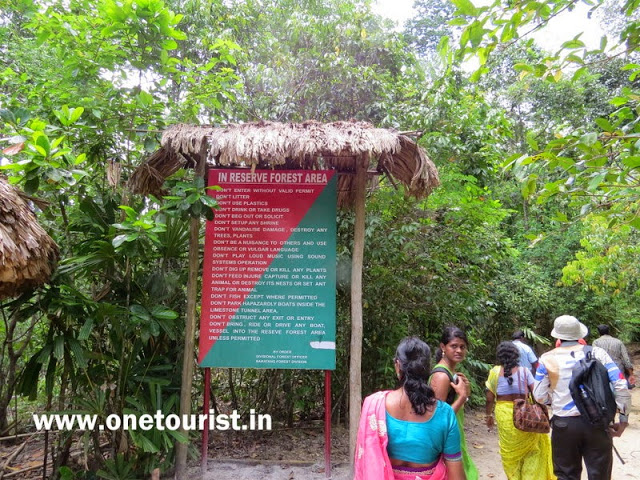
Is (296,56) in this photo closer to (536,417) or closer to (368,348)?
(368,348)

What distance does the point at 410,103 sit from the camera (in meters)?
6.44

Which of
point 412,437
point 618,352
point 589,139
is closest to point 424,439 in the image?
point 412,437

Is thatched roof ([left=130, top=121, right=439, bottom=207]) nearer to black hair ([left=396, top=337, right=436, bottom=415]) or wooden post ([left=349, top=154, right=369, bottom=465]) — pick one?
wooden post ([left=349, top=154, right=369, bottom=465])

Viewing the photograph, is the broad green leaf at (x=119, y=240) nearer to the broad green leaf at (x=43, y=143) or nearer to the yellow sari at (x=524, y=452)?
the broad green leaf at (x=43, y=143)

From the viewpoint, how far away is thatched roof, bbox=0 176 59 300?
2.84 metres

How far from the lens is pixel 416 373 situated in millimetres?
1983

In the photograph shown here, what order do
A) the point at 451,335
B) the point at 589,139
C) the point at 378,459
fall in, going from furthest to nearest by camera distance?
the point at 451,335, the point at 589,139, the point at 378,459

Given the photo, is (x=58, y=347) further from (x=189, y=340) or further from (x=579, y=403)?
(x=579, y=403)

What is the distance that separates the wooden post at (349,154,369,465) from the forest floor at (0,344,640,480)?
624 millimetres

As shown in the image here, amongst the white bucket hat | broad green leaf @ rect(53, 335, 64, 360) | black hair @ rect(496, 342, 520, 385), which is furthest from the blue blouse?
broad green leaf @ rect(53, 335, 64, 360)

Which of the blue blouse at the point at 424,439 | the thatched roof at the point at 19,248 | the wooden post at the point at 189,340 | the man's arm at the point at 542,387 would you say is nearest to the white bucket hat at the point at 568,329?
the man's arm at the point at 542,387

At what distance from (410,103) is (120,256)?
4587mm

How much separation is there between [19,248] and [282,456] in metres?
3.11

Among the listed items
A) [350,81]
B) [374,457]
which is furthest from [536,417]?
[350,81]
